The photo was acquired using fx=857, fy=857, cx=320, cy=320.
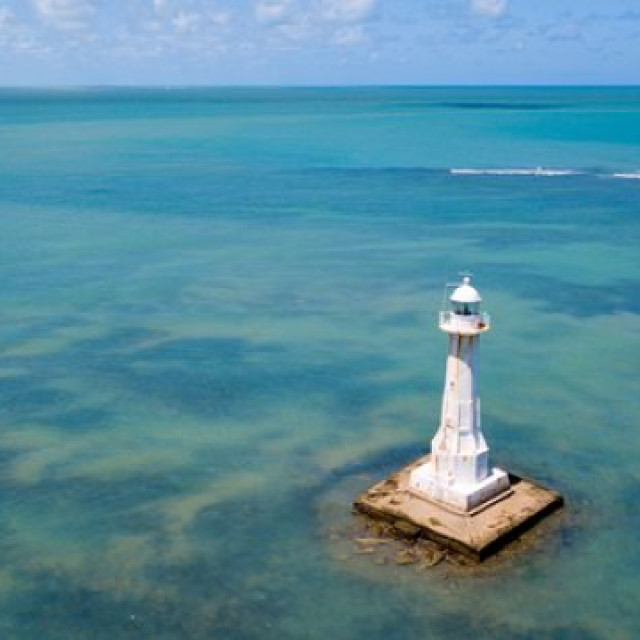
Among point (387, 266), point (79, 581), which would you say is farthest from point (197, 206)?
point (79, 581)

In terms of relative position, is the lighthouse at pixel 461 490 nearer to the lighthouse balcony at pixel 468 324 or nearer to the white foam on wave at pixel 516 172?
the lighthouse balcony at pixel 468 324

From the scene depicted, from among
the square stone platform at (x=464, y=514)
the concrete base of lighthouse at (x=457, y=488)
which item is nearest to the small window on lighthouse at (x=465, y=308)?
the concrete base of lighthouse at (x=457, y=488)

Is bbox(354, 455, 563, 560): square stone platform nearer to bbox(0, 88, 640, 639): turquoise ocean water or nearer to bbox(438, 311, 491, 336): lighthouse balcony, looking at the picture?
bbox(0, 88, 640, 639): turquoise ocean water

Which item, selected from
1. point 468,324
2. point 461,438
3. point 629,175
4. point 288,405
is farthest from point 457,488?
point 629,175

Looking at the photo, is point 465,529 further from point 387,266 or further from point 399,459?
point 387,266

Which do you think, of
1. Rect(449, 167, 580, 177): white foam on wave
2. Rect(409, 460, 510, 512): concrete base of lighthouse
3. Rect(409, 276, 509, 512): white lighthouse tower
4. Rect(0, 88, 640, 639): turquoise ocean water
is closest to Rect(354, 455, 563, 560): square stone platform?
Rect(409, 460, 510, 512): concrete base of lighthouse
